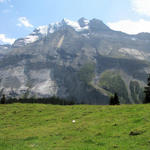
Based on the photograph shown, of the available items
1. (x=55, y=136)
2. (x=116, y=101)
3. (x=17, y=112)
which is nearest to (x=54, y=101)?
(x=116, y=101)

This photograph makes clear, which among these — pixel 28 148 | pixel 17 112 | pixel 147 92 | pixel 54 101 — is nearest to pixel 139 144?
pixel 28 148

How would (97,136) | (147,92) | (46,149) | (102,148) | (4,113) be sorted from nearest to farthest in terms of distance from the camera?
(102,148) → (46,149) → (97,136) → (4,113) → (147,92)

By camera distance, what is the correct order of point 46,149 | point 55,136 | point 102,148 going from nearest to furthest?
point 102,148, point 46,149, point 55,136

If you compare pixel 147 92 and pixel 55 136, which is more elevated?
pixel 147 92

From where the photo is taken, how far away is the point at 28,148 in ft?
59.8

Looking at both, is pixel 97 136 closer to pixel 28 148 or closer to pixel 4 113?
pixel 28 148

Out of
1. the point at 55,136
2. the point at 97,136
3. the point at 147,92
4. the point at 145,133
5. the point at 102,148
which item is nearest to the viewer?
the point at 102,148

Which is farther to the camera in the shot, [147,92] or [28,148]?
[147,92]

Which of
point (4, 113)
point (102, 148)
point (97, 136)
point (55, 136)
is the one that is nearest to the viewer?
point (102, 148)

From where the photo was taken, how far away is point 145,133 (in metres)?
19.4

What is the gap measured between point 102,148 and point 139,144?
→ 3340 mm

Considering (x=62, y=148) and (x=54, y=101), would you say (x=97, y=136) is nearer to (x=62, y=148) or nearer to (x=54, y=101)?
(x=62, y=148)

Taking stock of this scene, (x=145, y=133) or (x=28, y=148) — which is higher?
(x=145, y=133)

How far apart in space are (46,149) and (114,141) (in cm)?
664
